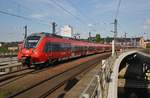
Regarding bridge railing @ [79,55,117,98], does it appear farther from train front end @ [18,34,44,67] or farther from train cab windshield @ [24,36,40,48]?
train cab windshield @ [24,36,40,48]

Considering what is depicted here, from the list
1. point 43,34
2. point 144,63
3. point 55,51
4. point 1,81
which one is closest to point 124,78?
point 144,63

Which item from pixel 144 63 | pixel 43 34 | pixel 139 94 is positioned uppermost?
pixel 43 34

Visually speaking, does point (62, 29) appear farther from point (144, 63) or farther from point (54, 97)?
point (54, 97)

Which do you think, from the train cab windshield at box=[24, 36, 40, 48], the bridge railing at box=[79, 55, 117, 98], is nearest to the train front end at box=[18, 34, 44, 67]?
the train cab windshield at box=[24, 36, 40, 48]

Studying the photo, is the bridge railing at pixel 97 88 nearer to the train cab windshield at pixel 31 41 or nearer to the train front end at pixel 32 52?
the train front end at pixel 32 52

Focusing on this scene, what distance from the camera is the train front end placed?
76.8ft

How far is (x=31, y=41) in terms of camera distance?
24.1m

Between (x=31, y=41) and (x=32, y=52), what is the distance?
1.20m

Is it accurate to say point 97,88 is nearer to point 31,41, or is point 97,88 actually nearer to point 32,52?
point 32,52

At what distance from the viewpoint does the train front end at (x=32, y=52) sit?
23422 mm

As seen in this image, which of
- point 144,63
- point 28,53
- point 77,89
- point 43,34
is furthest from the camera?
point 144,63

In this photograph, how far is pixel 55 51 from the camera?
27938 millimetres

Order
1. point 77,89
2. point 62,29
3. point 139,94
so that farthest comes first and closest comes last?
1. point 62,29
2. point 139,94
3. point 77,89

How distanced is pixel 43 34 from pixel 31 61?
300cm
